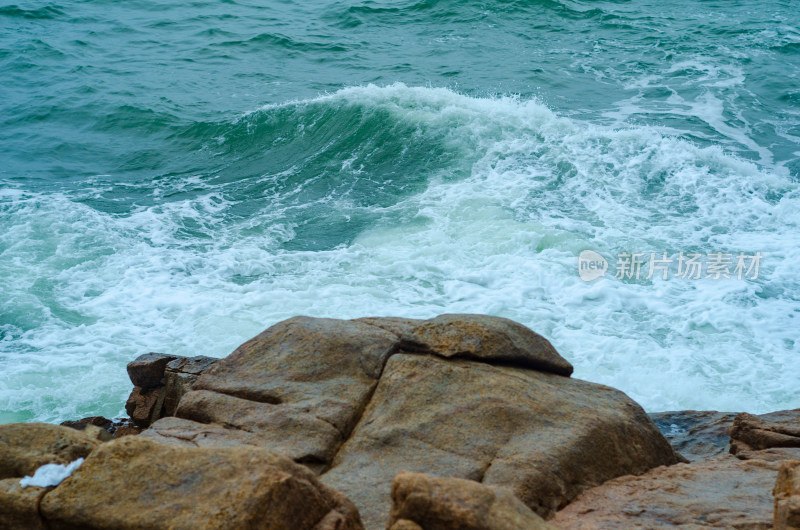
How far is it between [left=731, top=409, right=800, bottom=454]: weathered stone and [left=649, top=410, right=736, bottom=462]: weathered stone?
0.30 meters

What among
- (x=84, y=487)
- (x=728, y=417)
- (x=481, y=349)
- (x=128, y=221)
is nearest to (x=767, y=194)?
(x=728, y=417)

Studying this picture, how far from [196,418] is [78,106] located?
13829 millimetres

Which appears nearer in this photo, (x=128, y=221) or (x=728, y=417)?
(x=728, y=417)

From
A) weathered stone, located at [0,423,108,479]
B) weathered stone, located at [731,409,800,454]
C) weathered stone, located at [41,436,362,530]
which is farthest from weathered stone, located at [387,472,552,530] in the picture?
weathered stone, located at [731,409,800,454]

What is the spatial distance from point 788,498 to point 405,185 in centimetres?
1003

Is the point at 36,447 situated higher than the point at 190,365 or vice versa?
the point at 36,447

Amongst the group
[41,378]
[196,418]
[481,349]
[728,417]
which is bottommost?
[41,378]

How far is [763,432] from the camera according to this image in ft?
16.2

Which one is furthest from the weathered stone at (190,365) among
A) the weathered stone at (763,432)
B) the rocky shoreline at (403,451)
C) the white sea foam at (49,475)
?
the weathered stone at (763,432)

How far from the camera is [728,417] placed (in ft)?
19.5

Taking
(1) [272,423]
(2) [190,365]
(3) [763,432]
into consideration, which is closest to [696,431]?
(3) [763,432]

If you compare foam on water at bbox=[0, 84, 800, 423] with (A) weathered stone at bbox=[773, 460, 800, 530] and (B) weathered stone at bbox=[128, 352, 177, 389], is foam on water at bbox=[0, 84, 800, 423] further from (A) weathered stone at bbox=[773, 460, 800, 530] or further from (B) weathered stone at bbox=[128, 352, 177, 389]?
(A) weathered stone at bbox=[773, 460, 800, 530]

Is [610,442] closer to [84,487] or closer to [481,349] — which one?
[481,349]

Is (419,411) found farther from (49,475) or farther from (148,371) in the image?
(148,371)
